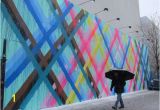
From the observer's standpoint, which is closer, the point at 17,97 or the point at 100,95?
the point at 17,97

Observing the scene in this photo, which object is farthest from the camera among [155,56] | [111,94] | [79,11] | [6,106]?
[155,56]

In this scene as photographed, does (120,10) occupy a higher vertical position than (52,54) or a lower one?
lower

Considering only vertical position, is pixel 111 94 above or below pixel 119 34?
below

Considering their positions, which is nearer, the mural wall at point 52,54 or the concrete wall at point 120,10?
the mural wall at point 52,54

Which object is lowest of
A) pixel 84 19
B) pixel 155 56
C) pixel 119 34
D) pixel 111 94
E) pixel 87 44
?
pixel 155 56

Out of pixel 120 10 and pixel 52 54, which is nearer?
pixel 52 54

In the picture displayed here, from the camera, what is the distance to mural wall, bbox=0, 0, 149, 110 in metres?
12.3

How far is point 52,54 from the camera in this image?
14703mm

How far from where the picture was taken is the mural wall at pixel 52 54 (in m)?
12.3

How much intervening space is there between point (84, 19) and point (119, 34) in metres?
6.61

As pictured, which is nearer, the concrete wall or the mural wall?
the mural wall

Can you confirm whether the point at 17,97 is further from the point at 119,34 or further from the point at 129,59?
the point at 129,59

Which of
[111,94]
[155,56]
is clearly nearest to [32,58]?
[111,94]

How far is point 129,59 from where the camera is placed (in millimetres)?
26203
